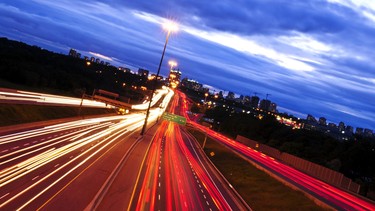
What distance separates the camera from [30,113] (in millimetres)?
58250

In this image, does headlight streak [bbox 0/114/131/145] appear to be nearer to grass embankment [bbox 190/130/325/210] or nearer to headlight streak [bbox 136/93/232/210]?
headlight streak [bbox 136/93/232/210]

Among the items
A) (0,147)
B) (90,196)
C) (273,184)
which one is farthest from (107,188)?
(273,184)

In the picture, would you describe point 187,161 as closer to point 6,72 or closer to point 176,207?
point 176,207

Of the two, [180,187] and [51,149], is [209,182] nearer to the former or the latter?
[180,187]

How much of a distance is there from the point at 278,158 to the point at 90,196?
183ft

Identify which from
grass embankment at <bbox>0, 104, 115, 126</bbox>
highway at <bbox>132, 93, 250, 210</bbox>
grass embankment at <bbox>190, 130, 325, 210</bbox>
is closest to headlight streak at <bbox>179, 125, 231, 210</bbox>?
highway at <bbox>132, 93, 250, 210</bbox>

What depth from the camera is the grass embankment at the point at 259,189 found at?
37.4m

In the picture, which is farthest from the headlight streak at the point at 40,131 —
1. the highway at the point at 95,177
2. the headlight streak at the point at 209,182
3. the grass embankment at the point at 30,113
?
the headlight streak at the point at 209,182

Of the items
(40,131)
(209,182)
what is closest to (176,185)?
(209,182)

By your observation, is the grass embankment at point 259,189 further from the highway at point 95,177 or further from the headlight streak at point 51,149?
the headlight streak at point 51,149

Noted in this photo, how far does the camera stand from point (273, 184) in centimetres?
4581

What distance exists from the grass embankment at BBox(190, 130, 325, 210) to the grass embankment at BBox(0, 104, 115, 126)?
24.0 m

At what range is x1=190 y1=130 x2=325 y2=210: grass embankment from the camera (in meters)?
37.4

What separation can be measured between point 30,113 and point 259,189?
99.6 feet
